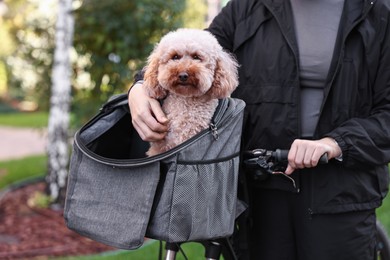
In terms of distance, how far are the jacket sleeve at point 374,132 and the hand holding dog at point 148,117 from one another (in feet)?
2.03

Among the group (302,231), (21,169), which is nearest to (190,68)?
(302,231)

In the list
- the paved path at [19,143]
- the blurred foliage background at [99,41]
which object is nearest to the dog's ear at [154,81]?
the blurred foliage background at [99,41]

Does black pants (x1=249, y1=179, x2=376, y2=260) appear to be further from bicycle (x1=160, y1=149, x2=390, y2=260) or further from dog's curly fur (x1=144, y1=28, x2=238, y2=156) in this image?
dog's curly fur (x1=144, y1=28, x2=238, y2=156)

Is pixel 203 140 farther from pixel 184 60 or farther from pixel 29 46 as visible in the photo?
pixel 29 46

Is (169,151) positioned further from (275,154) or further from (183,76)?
(275,154)

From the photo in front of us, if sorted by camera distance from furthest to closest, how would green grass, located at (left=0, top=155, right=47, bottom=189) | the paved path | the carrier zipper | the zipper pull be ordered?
the paved path, green grass, located at (left=0, top=155, right=47, bottom=189), the zipper pull, the carrier zipper

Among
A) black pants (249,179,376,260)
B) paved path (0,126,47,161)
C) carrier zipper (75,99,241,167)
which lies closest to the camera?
carrier zipper (75,99,241,167)

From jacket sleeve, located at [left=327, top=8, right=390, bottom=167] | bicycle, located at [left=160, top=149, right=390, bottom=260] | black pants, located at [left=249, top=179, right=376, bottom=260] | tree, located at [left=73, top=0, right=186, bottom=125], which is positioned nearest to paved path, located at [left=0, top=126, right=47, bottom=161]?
tree, located at [left=73, top=0, right=186, bottom=125]

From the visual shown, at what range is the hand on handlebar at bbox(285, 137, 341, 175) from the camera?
6.71 ft

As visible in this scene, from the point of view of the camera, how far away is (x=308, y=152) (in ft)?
6.72

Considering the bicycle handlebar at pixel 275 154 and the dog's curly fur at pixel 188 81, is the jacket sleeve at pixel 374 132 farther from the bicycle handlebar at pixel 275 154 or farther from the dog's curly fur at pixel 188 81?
the dog's curly fur at pixel 188 81

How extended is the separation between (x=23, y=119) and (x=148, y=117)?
17.0m

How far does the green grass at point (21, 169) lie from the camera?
8.26 m

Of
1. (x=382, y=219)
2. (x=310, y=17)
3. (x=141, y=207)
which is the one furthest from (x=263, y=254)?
(x=382, y=219)
